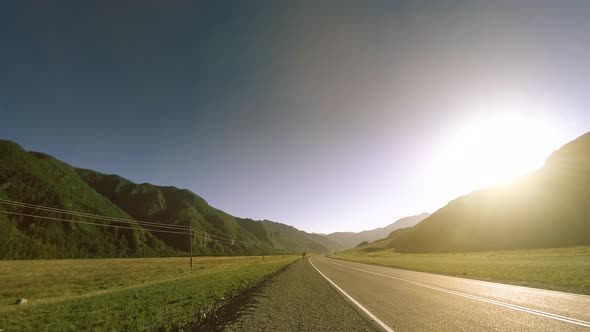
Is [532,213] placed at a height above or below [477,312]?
above

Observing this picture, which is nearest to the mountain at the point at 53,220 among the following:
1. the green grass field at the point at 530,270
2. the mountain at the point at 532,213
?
the green grass field at the point at 530,270

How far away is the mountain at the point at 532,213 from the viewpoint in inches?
3866

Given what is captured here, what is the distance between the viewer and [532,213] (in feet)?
368

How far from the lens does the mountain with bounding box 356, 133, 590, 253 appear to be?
322 ft

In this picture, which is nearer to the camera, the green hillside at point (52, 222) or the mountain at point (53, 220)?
the green hillside at point (52, 222)

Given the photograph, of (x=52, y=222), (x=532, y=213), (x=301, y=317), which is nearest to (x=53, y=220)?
(x=52, y=222)

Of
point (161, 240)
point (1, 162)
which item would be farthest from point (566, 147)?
point (1, 162)

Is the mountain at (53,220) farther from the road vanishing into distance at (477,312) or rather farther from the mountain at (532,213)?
the road vanishing into distance at (477,312)

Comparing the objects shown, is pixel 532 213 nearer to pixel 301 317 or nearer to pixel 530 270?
pixel 530 270

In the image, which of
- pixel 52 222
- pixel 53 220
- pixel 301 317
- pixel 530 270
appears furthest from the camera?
pixel 52 222

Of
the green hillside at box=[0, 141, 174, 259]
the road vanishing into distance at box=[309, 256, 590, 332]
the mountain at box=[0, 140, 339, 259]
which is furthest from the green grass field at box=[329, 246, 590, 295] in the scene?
the green hillside at box=[0, 141, 174, 259]

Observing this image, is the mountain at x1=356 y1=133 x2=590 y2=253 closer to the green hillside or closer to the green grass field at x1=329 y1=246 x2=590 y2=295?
the green grass field at x1=329 y1=246 x2=590 y2=295

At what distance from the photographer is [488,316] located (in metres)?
8.43

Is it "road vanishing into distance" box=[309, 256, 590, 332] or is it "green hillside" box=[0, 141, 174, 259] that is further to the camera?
"green hillside" box=[0, 141, 174, 259]
